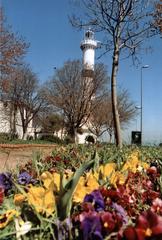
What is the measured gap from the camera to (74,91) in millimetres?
40625

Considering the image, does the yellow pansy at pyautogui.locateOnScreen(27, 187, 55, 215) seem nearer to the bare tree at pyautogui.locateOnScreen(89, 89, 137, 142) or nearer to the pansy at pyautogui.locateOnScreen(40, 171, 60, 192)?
the pansy at pyautogui.locateOnScreen(40, 171, 60, 192)

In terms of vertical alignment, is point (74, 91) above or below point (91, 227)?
above

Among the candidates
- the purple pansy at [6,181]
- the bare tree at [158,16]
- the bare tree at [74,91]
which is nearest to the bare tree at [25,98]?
the bare tree at [74,91]

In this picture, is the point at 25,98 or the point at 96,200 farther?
the point at 25,98

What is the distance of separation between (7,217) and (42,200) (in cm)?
14

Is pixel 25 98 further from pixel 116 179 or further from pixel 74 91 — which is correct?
pixel 116 179

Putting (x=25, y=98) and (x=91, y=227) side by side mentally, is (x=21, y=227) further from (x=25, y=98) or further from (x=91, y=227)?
(x=25, y=98)

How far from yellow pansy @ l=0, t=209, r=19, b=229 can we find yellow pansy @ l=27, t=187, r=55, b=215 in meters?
0.07

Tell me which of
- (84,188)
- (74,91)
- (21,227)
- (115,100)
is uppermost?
(74,91)

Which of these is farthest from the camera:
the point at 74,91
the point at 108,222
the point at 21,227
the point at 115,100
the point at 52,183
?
the point at 74,91

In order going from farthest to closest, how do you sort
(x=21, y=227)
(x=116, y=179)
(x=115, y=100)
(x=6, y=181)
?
1. (x=115, y=100)
2. (x=6, y=181)
3. (x=116, y=179)
4. (x=21, y=227)

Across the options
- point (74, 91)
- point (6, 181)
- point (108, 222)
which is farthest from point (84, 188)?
point (74, 91)

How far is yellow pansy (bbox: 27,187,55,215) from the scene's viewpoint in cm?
167

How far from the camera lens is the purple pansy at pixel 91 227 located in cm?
133
